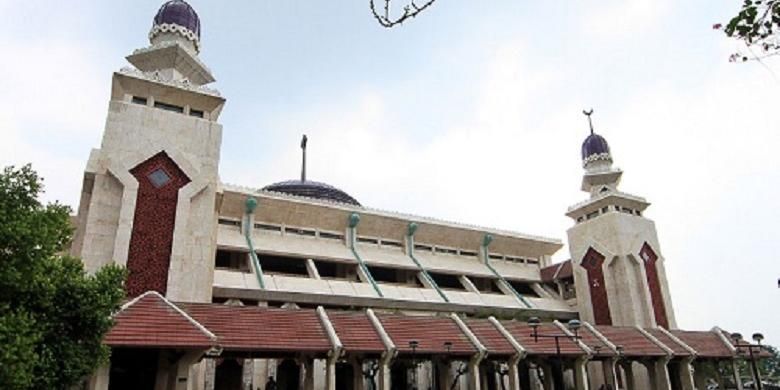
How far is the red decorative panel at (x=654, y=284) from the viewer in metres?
34.7

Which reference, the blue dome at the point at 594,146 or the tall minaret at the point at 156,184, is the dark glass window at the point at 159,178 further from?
the blue dome at the point at 594,146

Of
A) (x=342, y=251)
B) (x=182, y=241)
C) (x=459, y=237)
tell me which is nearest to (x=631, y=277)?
(x=459, y=237)

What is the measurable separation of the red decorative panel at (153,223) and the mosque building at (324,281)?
61 millimetres

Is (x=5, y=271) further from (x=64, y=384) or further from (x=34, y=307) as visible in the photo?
(x=64, y=384)

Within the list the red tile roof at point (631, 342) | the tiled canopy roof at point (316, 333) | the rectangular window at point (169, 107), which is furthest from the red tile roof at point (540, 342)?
the rectangular window at point (169, 107)

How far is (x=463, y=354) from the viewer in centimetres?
2092

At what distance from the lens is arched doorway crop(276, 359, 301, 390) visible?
85.0 ft

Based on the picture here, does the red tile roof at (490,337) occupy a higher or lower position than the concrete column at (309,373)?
higher

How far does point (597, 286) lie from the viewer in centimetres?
3606

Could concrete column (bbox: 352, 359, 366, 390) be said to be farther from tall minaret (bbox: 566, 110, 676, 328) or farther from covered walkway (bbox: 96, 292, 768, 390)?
tall minaret (bbox: 566, 110, 676, 328)

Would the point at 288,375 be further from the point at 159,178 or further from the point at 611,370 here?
the point at 611,370

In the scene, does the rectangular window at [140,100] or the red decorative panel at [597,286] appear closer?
the rectangular window at [140,100]

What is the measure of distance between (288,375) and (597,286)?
21.7m

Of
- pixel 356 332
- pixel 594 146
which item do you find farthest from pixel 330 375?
pixel 594 146
